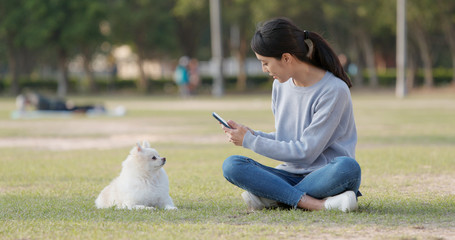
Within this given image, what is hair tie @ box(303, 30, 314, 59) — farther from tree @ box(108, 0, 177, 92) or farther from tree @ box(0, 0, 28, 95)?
tree @ box(108, 0, 177, 92)

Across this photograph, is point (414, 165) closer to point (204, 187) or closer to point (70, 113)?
point (204, 187)

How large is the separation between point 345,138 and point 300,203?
677mm

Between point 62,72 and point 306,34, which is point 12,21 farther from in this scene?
point 306,34

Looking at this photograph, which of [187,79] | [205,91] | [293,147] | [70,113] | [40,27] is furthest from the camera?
[205,91]

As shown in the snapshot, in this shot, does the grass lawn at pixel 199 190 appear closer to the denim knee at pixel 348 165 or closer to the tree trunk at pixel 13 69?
the denim knee at pixel 348 165

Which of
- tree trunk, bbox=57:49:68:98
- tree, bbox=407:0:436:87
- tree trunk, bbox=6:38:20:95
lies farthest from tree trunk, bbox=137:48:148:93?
tree, bbox=407:0:436:87

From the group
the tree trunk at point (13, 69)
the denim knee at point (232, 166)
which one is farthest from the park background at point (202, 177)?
the tree trunk at point (13, 69)

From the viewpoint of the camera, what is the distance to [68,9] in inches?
1891

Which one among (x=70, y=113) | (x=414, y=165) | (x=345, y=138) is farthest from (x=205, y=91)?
(x=345, y=138)

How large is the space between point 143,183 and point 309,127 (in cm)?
166

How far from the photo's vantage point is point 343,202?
19.1 feet

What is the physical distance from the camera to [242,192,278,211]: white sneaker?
6172mm

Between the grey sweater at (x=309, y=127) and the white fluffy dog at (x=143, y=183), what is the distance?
3.50 feet

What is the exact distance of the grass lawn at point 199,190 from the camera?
17.4 ft
